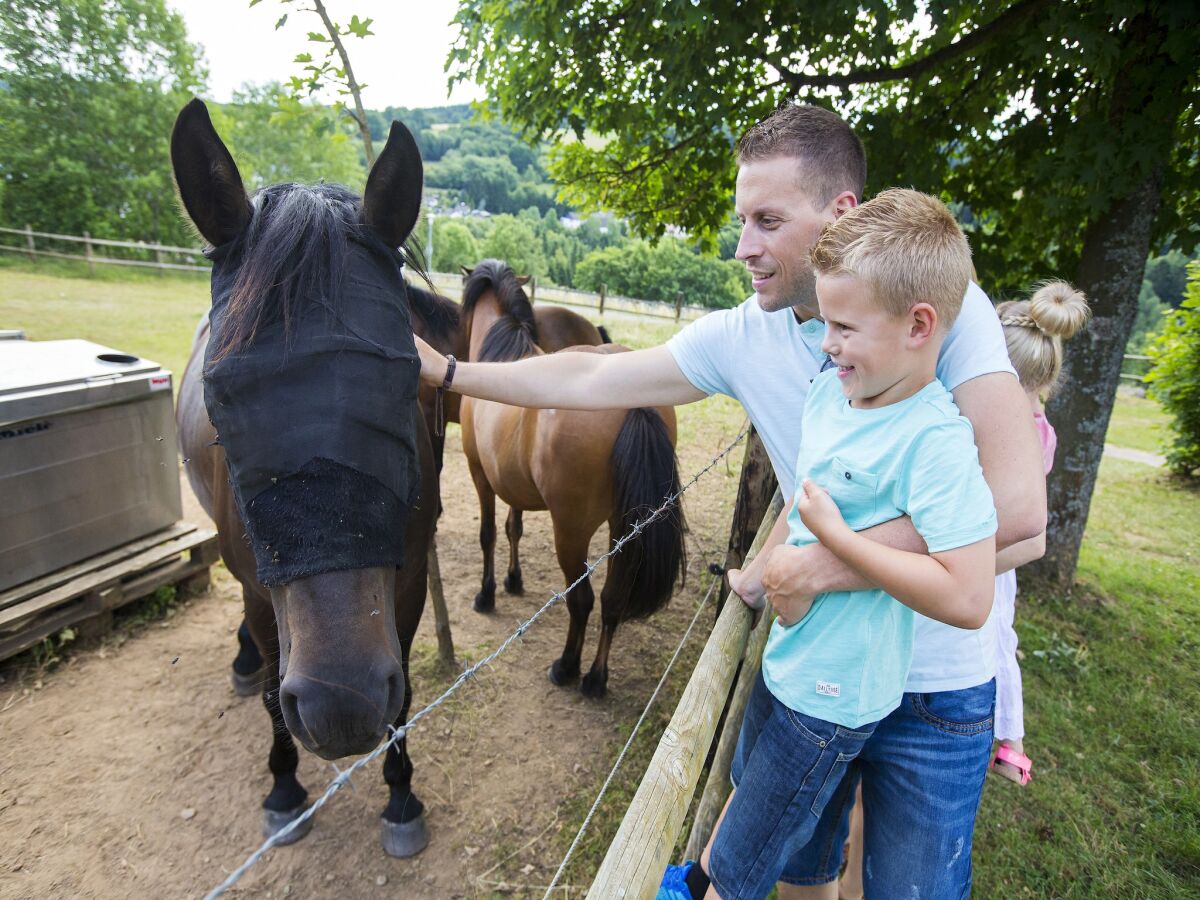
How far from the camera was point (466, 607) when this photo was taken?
4.37m

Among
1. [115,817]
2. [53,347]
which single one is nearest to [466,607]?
[115,817]

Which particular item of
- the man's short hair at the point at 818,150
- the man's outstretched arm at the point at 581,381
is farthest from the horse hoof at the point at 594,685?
the man's short hair at the point at 818,150

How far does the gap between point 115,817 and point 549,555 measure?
3192mm

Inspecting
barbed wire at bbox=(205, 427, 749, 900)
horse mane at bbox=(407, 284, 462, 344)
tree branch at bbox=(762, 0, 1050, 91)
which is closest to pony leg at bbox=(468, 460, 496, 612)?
horse mane at bbox=(407, 284, 462, 344)

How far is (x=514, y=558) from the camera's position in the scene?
460 centimetres

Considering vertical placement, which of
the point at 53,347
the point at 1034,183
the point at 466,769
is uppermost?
the point at 1034,183

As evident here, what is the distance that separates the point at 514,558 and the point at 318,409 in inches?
135

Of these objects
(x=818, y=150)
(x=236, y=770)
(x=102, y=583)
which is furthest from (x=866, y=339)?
(x=102, y=583)

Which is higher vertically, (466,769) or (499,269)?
(499,269)

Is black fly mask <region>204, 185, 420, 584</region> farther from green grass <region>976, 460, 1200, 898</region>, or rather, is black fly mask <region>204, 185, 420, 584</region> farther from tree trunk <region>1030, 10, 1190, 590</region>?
tree trunk <region>1030, 10, 1190, 590</region>

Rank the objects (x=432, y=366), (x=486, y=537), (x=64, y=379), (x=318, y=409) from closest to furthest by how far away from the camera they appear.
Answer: (x=318, y=409)
(x=432, y=366)
(x=64, y=379)
(x=486, y=537)

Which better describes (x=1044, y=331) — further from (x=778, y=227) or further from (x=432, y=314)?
(x=432, y=314)

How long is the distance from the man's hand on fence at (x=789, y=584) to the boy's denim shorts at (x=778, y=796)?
221mm

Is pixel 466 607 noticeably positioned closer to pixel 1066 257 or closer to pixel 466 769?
pixel 466 769
